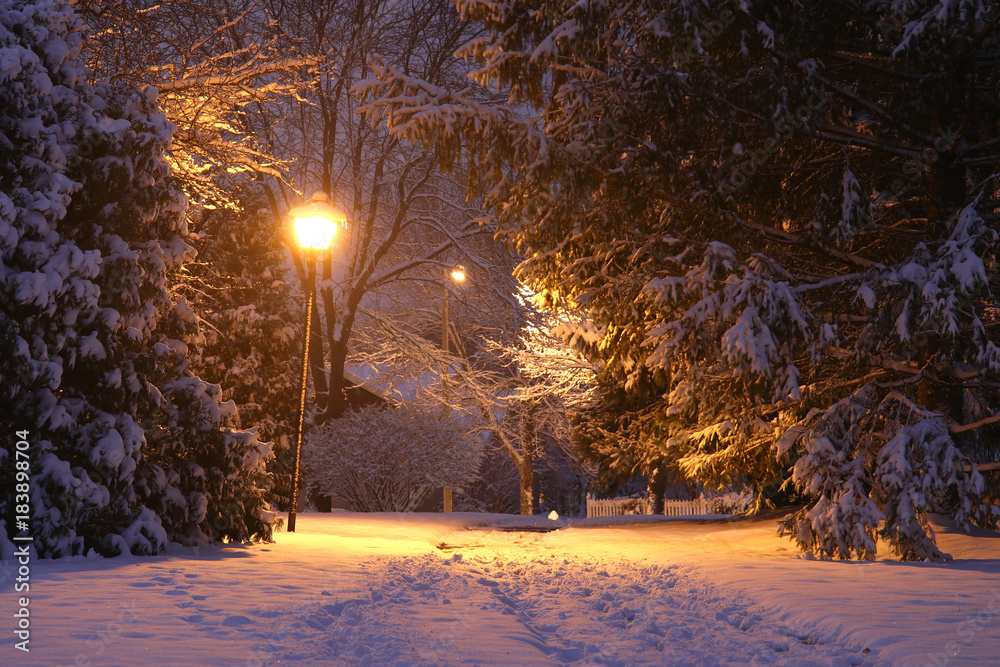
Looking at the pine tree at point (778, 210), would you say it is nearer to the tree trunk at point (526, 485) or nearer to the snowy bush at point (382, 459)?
the snowy bush at point (382, 459)

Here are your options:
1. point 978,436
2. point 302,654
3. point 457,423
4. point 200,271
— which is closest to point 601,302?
point 978,436

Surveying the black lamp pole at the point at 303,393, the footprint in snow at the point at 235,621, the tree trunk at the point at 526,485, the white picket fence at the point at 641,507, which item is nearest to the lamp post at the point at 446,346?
the tree trunk at the point at 526,485

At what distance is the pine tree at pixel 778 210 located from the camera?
832 centimetres

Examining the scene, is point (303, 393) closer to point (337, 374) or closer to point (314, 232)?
point (314, 232)

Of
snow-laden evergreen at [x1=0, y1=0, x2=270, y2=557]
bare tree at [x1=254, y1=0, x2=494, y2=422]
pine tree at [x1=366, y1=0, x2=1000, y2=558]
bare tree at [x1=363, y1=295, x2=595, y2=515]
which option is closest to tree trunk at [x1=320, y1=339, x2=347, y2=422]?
bare tree at [x1=254, y1=0, x2=494, y2=422]

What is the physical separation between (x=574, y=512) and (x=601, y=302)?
3749cm

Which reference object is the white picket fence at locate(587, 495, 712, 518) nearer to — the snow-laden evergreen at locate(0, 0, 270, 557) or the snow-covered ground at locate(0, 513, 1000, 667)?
the snow-covered ground at locate(0, 513, 1000, 667)

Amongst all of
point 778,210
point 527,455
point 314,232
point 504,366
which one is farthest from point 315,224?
point 527,455

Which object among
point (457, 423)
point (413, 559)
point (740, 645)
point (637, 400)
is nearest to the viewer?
point (740, 645)

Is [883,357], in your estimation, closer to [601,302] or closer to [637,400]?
[601,302]

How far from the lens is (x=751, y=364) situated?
805cm

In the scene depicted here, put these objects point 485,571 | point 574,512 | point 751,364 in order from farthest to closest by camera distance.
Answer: point 574,512 → point 485,571 → point 751,364

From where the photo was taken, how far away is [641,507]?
32094 mm

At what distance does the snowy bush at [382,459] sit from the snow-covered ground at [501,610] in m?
9.38
